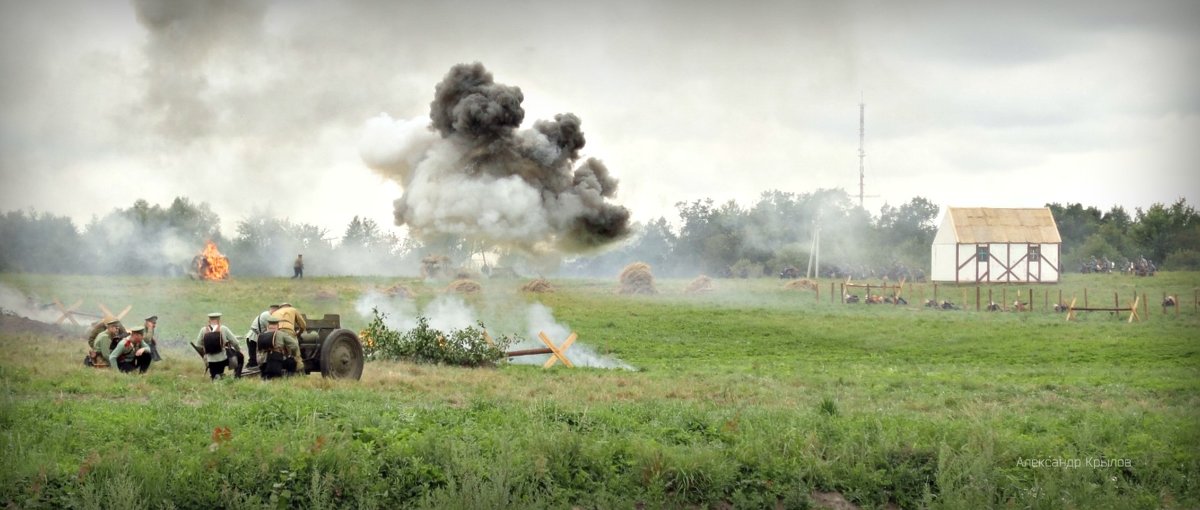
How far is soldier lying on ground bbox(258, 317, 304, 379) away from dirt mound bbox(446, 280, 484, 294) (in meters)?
29.9

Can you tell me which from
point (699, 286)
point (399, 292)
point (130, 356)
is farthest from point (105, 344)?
point (699, 286)

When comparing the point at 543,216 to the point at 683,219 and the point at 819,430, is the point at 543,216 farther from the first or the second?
the point at 683,219

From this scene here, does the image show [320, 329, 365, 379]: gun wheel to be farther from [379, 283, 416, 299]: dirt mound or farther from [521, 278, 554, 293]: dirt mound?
[521, 278, 554, 293]: dirt mound

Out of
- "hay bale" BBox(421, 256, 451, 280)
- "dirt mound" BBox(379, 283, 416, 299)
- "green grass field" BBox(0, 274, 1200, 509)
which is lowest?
"green grass field" BBox(0, 274, 1200, 509)

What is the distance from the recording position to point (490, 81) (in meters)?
42.4

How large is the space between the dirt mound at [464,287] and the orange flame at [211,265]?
12945 mm

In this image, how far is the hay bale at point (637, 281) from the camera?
208ft

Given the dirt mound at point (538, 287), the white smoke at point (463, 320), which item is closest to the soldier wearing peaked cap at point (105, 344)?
the white smoke at point (463, 320)

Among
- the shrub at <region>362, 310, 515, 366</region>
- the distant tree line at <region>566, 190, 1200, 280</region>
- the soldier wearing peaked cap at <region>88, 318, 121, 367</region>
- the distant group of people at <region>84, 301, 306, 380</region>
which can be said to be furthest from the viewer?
the distant tree line at <region>566, 190, 1200, 280</region>

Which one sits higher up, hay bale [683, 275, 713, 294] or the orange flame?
the orange flame

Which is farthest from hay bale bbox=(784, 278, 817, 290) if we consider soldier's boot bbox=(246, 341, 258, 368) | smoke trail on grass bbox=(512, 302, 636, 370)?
soldier's boot bbox=(246, 341, 258, 368)

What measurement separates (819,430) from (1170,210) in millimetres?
93672

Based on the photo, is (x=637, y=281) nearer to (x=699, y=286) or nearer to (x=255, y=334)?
(x=699, y=286)

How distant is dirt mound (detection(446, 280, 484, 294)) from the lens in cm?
5385
